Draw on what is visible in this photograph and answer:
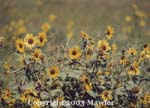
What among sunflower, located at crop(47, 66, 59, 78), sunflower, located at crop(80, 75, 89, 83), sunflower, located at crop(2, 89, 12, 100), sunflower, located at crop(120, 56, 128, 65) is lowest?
sunflower, located at crop(2, 89, 12, 100)

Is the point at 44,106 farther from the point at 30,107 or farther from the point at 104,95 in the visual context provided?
the point at 104,95

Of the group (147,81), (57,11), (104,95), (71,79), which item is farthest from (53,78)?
(57,11)

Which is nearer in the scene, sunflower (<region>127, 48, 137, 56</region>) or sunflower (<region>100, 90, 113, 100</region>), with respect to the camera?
sunflower (<region>100, 90, 113, 100</region>)

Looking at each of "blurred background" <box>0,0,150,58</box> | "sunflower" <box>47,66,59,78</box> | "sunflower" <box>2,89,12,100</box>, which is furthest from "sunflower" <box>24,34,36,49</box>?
"blurred background" <box>0,0,150,58</box>

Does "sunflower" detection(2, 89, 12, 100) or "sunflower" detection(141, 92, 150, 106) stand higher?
"sunflower" detection(2, 89, 12, 100)

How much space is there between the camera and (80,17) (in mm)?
10164

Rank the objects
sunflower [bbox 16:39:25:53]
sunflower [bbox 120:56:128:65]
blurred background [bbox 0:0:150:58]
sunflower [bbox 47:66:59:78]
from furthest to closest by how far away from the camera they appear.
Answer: blurred background [bbox 0:0:150:58] < sunflower [bbox 120:56:128:65] < sunflower [bbox 16:39:25:53] < sunflower [bbox 47:66:59:78]

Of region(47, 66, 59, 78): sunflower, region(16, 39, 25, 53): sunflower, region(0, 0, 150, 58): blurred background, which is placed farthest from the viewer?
region(0, 0, 150, 58): blurred background

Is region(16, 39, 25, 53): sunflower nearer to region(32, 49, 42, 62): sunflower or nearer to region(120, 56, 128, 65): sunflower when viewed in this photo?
region(32, 49, 42, 62): sunflower

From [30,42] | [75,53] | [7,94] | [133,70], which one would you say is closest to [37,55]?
[30,42]

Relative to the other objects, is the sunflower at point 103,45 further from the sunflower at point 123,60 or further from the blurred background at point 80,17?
the blurred background at point 80,17

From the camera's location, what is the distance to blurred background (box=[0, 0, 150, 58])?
6.48m

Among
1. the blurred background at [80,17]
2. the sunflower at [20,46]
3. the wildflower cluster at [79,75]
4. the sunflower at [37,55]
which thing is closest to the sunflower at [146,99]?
the wildflower cluster at [79,75]

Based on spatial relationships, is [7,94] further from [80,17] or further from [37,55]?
[80,17]
